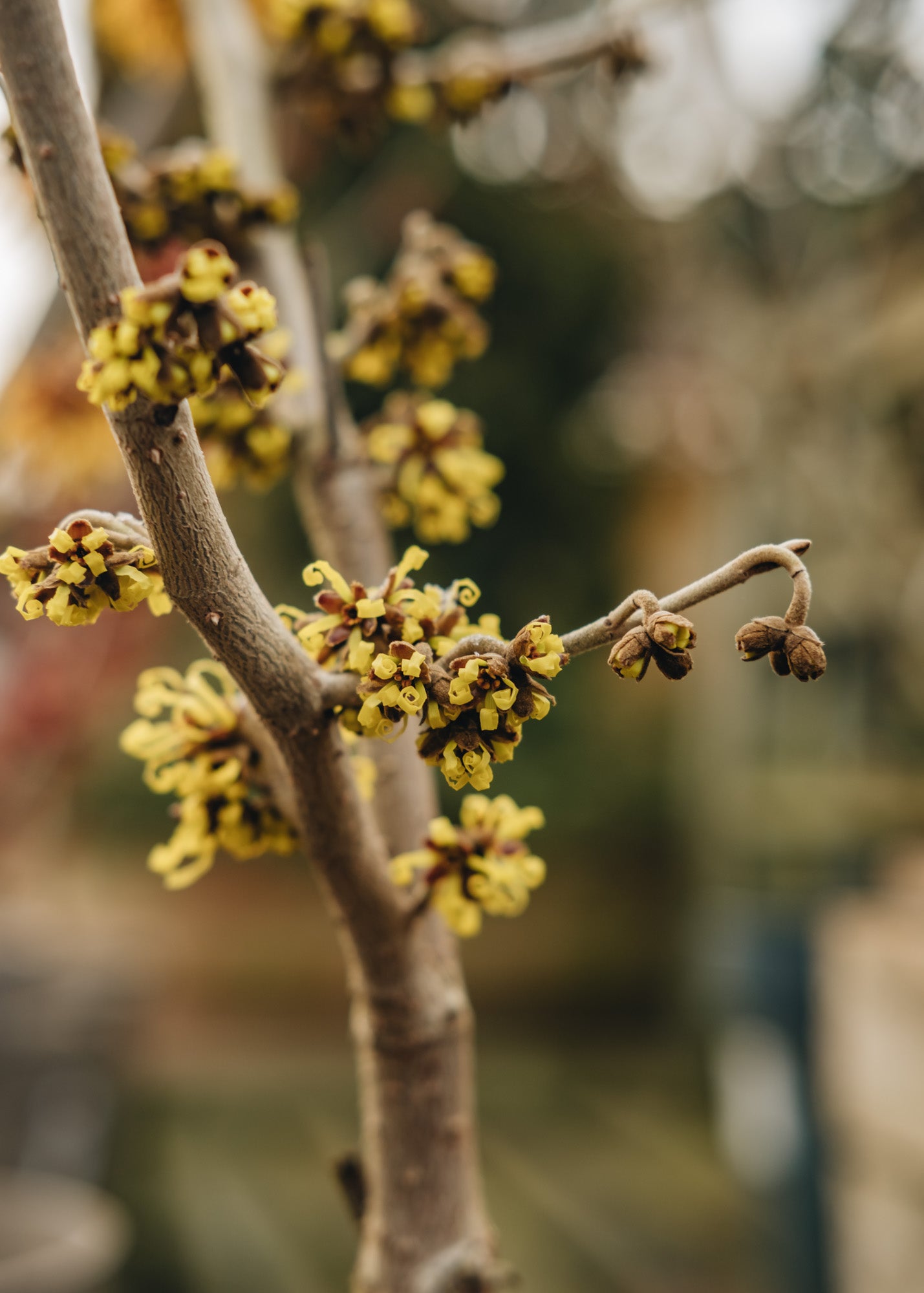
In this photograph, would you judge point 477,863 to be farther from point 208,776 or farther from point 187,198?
point 187,198

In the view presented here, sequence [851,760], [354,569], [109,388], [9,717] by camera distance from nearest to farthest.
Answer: [109,388] < [354,569] < [9,717] < [851,760]

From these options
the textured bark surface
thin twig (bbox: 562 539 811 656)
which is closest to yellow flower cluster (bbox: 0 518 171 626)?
the textured bark surface

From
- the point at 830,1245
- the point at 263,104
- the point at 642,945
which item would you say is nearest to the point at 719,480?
the point at 642,945

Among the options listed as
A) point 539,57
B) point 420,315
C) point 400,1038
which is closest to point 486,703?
point 400,1038

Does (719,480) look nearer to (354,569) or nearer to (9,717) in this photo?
(9,717)

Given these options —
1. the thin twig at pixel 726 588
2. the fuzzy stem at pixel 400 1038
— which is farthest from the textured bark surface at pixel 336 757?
the thin twig at pixel 726 588

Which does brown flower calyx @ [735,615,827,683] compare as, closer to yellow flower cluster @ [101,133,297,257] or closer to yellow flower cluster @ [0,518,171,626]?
yellow flower cluster @ [0,518,171,626]
